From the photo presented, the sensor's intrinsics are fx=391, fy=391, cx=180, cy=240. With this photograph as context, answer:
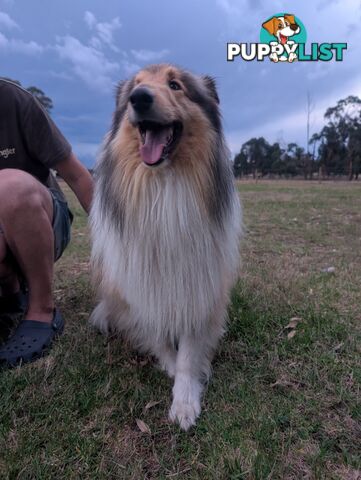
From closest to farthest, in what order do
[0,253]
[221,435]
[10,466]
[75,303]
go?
[10,466]
[221,435]
[0,253]
[75,303]

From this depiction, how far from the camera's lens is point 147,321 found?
195 cm

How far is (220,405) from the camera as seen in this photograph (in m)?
1.68

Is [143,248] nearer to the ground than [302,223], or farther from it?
farther from it

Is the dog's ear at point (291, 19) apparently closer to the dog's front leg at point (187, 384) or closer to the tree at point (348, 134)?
the dog's front leg at point (187, 384)

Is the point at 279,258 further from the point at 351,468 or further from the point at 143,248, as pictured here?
the point at 351,468

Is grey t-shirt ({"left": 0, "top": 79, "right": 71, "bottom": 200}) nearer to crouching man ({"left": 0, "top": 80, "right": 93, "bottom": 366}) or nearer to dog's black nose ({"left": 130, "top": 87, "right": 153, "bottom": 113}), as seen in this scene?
crouching man ({"left": 0, "top": 80, "right": 93, "bottom": 366})

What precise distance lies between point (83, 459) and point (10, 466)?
9.5 inches

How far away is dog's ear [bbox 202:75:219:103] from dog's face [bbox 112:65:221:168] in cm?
6

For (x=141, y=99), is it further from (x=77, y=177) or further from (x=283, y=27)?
(x=283, y=27)

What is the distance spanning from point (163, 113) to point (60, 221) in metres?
0.99

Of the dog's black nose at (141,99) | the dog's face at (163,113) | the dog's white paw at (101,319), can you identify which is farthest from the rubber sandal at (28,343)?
the dog's black nose at (141,99)

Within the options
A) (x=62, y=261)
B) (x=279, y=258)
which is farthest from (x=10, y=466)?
(x=279, y=258)

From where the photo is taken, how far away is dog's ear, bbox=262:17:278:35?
730 cm

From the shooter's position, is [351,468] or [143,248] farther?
[143,248]
